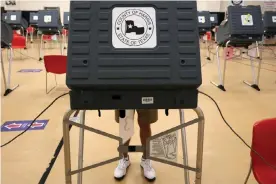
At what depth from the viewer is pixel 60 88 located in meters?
3.92

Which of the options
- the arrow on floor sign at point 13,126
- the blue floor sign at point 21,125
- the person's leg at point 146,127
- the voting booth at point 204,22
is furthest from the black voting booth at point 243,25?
the voting booth at point 204,22

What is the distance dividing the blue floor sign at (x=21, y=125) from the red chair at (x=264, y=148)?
6.17ft

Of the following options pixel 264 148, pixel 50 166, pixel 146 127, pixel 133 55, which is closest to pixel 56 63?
pixel 50 166

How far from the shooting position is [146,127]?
164 cm

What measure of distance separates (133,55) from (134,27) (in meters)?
→ 0.09

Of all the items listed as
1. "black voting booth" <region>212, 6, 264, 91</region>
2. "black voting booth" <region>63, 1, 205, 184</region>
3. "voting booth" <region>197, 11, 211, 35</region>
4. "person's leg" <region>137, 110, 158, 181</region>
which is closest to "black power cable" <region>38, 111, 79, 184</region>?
"person's leg" <region>137, 110, 158, 181</region>

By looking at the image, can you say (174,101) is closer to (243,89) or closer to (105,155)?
(105,155)

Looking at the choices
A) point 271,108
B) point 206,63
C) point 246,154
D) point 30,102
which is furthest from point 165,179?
point 206,63

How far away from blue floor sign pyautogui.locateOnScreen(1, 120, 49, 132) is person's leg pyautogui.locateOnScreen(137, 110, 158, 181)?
3.98 ft

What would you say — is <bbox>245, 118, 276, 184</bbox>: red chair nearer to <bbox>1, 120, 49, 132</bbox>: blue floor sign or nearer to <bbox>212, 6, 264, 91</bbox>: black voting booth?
<bbox>1, 120, 49, 132</bbox>: blue floor sign

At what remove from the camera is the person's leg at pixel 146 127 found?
→ 154cm

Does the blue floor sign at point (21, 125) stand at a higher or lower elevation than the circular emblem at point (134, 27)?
lower

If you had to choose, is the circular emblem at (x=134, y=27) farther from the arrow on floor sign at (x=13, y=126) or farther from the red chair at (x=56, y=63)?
the red chair at (x=56, y=63)

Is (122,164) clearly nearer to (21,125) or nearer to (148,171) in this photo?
(148,171)
